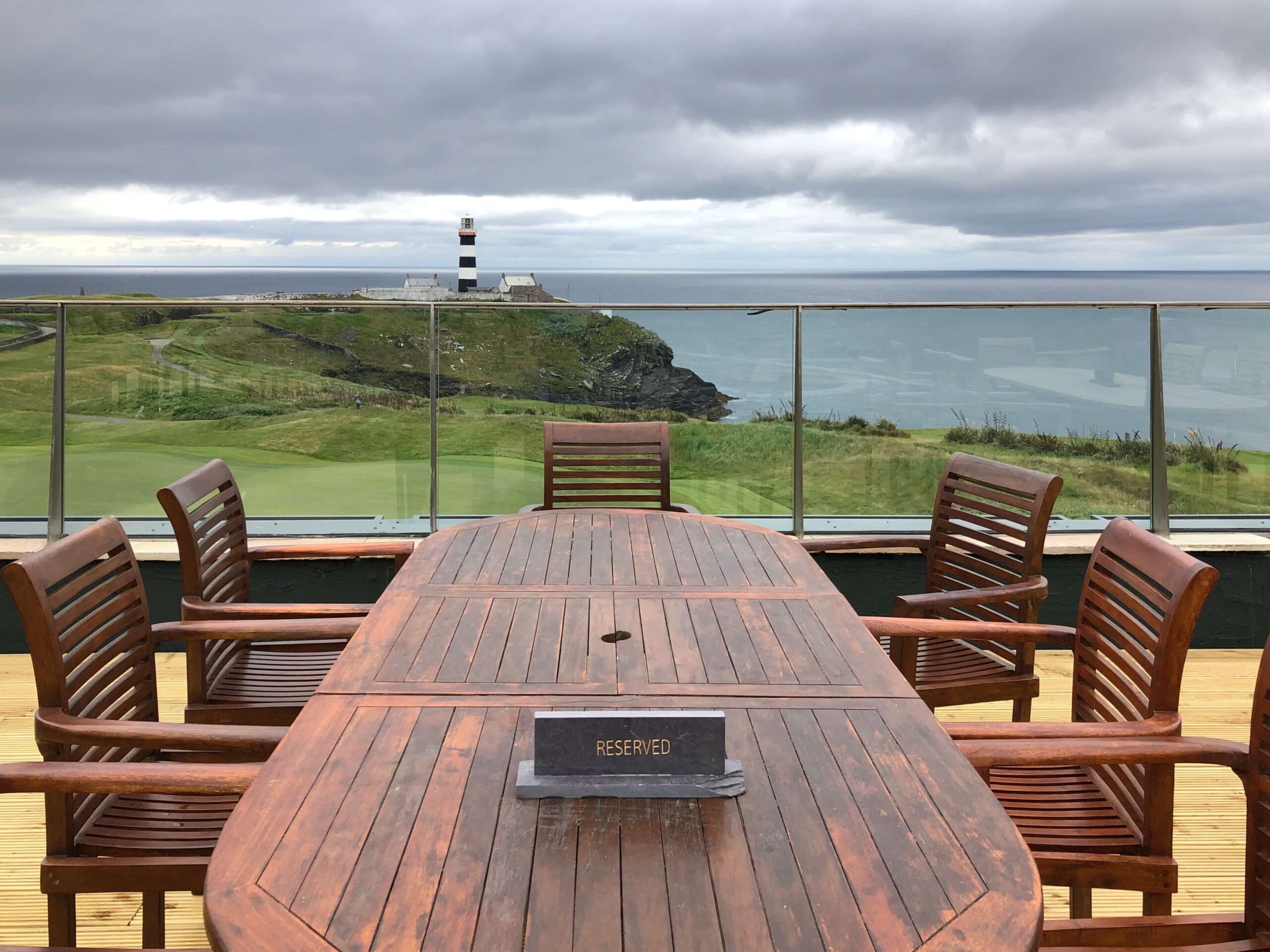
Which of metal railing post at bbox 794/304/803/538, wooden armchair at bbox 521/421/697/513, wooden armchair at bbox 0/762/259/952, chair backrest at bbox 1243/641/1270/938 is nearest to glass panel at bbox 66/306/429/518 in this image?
wooden armchair at bbox 521/421/697/513

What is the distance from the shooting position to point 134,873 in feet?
5.19

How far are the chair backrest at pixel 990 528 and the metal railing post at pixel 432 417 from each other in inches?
95.2

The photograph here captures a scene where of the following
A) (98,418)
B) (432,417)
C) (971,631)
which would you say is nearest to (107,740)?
(971,631)

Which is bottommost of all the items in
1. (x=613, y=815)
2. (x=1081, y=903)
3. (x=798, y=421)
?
(x=1081, y=903)

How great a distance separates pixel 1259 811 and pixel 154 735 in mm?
1694

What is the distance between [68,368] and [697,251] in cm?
1645

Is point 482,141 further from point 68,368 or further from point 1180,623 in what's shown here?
point 1180,623

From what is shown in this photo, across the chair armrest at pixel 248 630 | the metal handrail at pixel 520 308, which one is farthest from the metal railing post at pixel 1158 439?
the chair armrest at pixel 248 630

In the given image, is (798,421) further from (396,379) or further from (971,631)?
(971,631)

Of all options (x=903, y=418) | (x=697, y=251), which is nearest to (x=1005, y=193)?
(x=697, y=251)

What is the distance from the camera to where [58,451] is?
14.6 feet

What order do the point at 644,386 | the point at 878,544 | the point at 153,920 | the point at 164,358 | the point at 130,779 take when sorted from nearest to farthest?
the point at 130,779 < the point at 153,920 < the point at 878,544 < the point at 164,358 < the point at 644,386

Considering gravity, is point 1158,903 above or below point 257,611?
below

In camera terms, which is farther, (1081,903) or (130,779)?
(1081,903)
